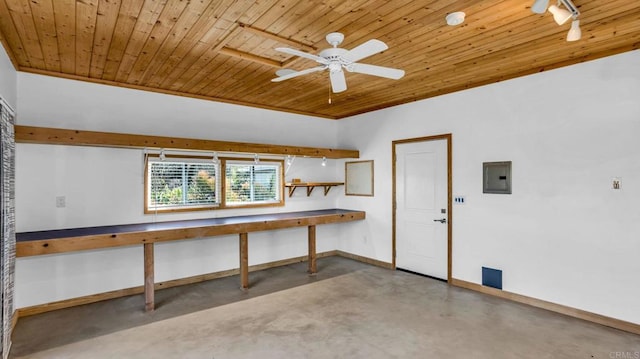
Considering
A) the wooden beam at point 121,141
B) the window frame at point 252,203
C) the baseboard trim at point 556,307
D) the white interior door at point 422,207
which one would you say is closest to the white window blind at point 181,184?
the window frame at point 252,203

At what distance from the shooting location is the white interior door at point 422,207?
468 cm

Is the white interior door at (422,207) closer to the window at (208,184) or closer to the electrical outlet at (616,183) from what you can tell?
the electrical outlet at (616,183)

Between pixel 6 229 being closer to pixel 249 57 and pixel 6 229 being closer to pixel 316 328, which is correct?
pixel 249 57

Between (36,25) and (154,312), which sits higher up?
(36,25)

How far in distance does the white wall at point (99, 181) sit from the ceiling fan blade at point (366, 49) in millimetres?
3095

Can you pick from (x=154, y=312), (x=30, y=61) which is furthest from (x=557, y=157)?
(x=30, y=61)

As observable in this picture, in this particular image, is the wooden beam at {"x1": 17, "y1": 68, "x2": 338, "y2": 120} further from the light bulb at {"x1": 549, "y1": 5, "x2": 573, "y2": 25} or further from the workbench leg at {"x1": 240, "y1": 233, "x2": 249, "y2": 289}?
the light bulb at {"x1": 549, "y1": 5, "x2": 573, "y2": 25}

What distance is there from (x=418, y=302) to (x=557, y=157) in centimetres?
227

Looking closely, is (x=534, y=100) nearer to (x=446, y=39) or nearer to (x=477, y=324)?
(x=446, y=39)

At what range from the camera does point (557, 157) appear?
141 inches

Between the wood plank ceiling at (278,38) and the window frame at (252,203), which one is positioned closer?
the wood plank ceiling at (278,38)

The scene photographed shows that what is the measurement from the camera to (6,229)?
264 centimetres

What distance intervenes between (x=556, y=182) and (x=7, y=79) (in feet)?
18.7

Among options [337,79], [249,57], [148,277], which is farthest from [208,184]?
[337,79]
